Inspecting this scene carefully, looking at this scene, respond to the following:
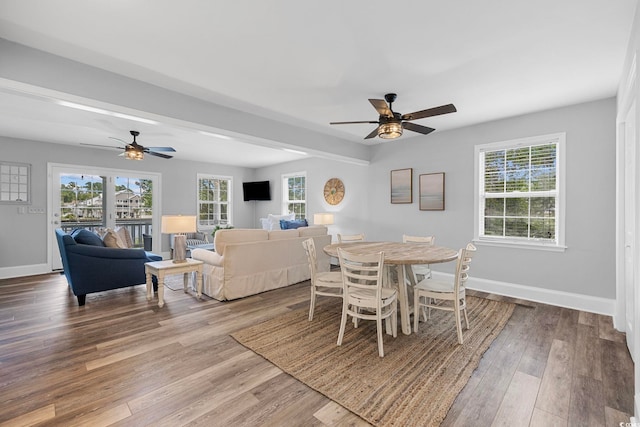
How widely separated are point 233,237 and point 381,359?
2373 mm

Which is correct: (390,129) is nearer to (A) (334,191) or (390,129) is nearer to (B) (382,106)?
(B) (382,106)

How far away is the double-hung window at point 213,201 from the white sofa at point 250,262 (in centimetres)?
373

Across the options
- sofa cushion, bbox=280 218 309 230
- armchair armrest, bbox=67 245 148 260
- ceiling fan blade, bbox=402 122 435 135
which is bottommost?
armchair armrest, bbox=67 245 148 260

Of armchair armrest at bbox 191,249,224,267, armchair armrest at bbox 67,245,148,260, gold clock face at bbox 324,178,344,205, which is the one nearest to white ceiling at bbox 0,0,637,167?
armchair armrest at bbox 191,249,224,267

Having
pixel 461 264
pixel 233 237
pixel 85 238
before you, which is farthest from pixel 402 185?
pixel 85 238

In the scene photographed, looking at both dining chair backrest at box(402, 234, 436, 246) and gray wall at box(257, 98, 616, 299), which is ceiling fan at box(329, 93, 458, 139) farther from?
gray wall at box(257, 98, 616, 299)

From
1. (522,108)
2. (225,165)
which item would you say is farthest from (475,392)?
(225,165)

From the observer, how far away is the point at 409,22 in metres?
2.04

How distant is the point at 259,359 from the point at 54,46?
3.00 m

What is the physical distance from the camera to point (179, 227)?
3752 millimetres

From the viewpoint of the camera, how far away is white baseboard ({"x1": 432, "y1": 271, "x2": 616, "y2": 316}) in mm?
3389

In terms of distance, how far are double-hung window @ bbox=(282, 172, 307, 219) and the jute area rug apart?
4125mm

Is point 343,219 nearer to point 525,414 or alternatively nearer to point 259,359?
point 259,359

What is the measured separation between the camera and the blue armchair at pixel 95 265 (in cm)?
348
